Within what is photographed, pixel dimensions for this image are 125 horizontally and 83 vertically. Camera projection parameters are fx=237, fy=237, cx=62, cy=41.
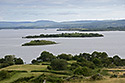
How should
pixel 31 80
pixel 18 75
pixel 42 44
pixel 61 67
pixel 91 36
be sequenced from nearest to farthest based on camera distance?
pixel 31 80 < pixel 18 75 < pixel 61 67 < pixel 42 44 < pixel 91 36

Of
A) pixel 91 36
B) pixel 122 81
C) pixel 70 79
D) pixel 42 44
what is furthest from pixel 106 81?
pixel 91 36

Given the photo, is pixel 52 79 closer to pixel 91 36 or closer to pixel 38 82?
pixel 38 82

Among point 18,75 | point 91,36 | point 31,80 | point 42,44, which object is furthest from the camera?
point 91,36

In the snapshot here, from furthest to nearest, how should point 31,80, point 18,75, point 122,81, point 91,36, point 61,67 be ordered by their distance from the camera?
point 91,36, point 61,67, point 18,75, point 31,80, point 122,81

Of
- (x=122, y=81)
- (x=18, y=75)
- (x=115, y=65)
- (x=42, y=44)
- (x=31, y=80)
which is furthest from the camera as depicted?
(x=42, y=44)

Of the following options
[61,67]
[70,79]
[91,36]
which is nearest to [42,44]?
[91,36]

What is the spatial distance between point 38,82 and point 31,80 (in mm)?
1350

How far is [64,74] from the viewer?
33.9 meters

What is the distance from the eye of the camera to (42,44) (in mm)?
110312

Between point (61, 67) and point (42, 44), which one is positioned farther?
point (42, 44)

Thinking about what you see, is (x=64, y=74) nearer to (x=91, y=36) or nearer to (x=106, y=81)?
(x=106, y=81)

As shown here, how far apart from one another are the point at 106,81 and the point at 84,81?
2.69 metres

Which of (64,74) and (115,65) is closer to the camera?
(64,74)

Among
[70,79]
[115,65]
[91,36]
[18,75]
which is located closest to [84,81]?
[70,79]
